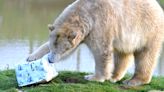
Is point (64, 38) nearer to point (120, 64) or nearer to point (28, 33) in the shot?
point (120, 64)

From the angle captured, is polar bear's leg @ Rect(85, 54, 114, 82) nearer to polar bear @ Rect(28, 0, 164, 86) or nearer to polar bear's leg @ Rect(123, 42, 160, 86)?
polar bear @ Rect(28, 0, 164, 86)

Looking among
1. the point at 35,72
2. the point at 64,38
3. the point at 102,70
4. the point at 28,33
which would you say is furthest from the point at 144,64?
the point at 28,33

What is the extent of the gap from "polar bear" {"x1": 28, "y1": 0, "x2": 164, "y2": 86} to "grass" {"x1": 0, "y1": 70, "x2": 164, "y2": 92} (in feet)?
0.60

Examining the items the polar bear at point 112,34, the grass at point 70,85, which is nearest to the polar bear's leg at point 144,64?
the polar bear at point 112,34

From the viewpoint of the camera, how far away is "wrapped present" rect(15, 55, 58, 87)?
21.3ft

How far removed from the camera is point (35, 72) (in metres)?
6.54

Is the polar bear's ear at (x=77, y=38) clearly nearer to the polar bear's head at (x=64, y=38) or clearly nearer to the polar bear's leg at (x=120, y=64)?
the polar bear's head at (x=64, y=38)

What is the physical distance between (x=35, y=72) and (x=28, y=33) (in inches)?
615

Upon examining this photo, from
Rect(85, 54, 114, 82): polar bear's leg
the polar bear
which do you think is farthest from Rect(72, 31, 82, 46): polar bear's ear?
Rect(85, 54, 114, 82): polar bear's leg

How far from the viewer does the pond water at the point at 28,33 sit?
44.4ft

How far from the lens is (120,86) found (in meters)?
6.93

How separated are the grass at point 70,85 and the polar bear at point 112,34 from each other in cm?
18

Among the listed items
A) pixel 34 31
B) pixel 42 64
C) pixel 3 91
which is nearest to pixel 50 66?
pixel 42 64

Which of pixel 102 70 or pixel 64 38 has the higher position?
pixel 64 38
